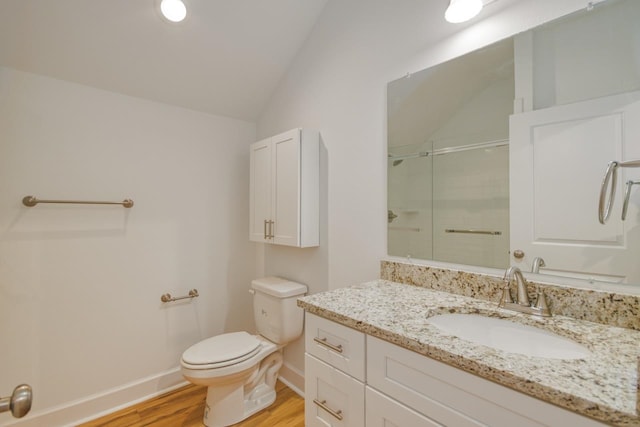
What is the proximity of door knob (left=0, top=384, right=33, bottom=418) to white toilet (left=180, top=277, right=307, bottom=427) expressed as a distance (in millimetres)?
1109

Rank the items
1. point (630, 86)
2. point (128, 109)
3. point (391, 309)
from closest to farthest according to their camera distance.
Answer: point (630, 86), point (391, 309), point (128, 109)

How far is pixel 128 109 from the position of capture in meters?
1.96

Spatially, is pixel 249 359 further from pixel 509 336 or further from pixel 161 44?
pixel 161 44

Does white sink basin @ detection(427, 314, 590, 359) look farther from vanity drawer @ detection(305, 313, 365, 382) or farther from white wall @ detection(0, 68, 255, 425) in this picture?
white wall @ detection(0, 68, 255, 425)

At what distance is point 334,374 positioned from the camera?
42.0 inches

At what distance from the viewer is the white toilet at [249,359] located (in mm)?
1637

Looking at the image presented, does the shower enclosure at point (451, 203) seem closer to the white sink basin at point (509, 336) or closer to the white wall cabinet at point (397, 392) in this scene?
the white sink basin at point (509, 336)

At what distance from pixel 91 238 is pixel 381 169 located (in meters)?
1.84

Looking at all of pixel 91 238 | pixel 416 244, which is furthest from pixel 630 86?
pixel 91 238

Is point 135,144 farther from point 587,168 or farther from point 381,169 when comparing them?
point 587,168

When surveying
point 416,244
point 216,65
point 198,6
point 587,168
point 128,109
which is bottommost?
→ point 416,244

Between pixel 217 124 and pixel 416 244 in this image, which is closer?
pixel 416 244

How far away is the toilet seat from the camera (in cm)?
162

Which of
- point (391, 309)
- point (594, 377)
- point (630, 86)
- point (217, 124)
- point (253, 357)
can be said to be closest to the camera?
point (594, 377)
